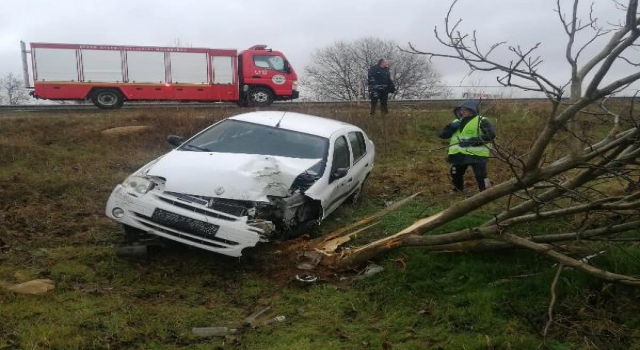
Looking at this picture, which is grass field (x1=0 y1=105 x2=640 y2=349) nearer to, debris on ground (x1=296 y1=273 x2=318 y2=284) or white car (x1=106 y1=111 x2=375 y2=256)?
debris on ground (x1=296 y1=273 x2=318 y2=284)

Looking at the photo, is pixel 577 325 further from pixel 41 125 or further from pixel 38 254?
pixel 41 125

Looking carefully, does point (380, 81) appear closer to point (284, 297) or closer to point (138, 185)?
point (138, 185)

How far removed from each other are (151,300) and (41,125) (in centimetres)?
894

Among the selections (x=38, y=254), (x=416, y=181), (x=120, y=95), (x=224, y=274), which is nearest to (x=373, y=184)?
(x=416, y=181)

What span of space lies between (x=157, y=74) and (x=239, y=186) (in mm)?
13410

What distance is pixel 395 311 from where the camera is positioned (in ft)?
14.2

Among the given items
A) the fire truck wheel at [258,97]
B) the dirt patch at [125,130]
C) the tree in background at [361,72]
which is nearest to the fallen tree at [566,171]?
the dirt patch at [125,130]

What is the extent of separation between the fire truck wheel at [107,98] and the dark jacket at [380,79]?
824cm

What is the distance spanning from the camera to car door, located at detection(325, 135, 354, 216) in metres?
6.47

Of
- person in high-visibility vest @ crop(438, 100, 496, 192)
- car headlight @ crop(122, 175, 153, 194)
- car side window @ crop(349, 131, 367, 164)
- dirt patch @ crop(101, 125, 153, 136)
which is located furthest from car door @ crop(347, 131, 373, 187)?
dirt patch @ crop(101, 125, 153, 136)

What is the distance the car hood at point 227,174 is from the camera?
208 inches

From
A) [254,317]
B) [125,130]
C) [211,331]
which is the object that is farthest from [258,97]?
[211,331]

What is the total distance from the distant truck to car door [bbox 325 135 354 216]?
11.0m

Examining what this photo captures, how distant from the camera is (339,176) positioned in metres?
6.57
